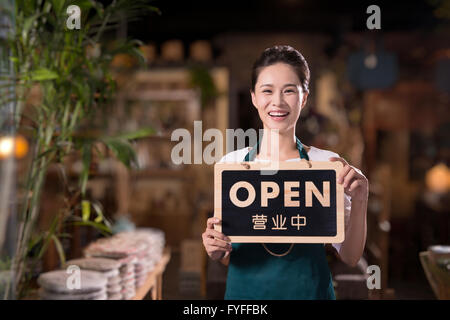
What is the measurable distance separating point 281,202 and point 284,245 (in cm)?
15

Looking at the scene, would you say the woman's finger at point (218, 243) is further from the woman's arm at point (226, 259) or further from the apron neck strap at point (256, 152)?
the apron neck strap at point (256, 152)

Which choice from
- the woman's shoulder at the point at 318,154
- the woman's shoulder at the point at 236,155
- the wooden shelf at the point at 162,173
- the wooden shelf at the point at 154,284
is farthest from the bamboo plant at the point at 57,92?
the wooden shelf at the point at 162,173

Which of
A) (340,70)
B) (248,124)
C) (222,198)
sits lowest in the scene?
(222,198)

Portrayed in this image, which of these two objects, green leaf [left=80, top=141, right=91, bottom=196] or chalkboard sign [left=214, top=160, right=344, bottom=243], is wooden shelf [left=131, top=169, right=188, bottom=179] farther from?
chalkboard sign [left=214, top=160, right=344, bottom=243]

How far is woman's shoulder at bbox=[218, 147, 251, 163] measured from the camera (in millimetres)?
1576

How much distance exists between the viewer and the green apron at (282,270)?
1.55 metres

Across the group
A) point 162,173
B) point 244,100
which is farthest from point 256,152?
point 162,173

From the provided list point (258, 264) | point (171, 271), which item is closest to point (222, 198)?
point (258, 264)

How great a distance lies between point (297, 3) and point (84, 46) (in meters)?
3.77

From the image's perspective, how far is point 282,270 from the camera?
5.09ft

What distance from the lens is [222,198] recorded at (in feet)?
5.01

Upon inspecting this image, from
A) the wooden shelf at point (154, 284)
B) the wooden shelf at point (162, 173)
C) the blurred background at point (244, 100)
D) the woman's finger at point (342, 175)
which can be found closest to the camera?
the woman's finger at point (342, 175)

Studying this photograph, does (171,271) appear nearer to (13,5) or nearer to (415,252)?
(415,252)

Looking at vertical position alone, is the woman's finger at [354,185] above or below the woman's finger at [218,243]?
above
